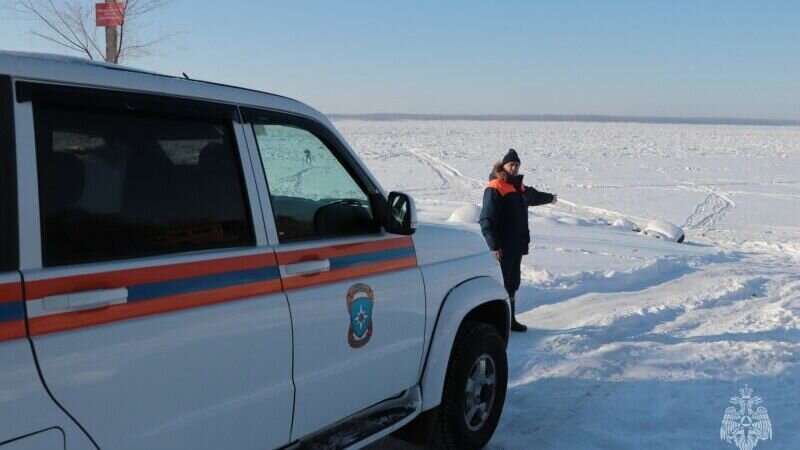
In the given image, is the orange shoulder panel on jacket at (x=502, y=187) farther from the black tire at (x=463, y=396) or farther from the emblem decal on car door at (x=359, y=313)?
the emblem decal on car door at (x=359, y=313)

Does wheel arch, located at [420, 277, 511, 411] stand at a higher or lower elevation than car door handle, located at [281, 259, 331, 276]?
lower

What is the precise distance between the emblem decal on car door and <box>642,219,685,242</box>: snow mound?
10150 mm

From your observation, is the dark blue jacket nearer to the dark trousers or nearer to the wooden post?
the dark trousers

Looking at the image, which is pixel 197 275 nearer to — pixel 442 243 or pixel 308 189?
pixel 308 189

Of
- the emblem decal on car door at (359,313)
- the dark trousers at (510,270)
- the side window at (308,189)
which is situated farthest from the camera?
the dark trousers at (510,270)

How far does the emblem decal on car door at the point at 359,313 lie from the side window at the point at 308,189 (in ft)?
0.86

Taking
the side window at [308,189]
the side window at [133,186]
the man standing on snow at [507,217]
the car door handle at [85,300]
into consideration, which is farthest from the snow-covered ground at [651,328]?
the car door handle at [85,300]

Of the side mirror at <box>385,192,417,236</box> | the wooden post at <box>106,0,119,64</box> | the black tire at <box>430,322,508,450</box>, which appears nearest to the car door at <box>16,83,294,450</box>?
the side mirror at <box>385,192,417,236</box>

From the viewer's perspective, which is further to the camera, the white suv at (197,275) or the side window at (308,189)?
the side window at (308,189)

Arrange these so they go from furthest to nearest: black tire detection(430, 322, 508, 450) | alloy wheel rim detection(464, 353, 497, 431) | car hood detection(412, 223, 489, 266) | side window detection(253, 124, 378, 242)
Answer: alloy wheel rim detection(464, 353, 497, 431)
black tire detection(430, 322, 508, 450)
car hood detection(412, 223, 489, 266)
side window detection(253, 124, 378, 242)

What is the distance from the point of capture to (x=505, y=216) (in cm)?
658

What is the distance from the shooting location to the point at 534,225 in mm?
12484

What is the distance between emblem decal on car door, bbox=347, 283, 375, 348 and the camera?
2988 mm

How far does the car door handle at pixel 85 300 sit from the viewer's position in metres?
1.94
